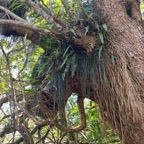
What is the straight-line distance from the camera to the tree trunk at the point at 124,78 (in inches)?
55.0

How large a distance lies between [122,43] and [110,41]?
0.07 metres

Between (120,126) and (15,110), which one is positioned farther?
(15,110)

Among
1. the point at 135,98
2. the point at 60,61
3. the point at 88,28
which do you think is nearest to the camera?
the point at 135,98

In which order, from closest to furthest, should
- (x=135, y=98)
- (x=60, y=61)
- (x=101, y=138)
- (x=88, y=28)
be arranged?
(x=135, y=98), (x=88, y=28), (x=60, y=61), (x=101, y=138)

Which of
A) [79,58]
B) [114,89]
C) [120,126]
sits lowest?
[120,126]

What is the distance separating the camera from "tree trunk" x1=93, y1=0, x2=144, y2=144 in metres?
1.40

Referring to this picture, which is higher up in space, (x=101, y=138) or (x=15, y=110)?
(x=15, y=110)

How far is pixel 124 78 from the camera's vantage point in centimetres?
141

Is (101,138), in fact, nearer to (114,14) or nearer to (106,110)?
(106,110)

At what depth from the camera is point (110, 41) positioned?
4.91 ft

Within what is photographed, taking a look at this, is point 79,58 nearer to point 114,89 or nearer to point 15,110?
point 114,89

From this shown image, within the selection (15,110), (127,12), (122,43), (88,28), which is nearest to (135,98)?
(122,43)

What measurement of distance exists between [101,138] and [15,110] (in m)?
0.80

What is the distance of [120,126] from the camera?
59.6 inches
